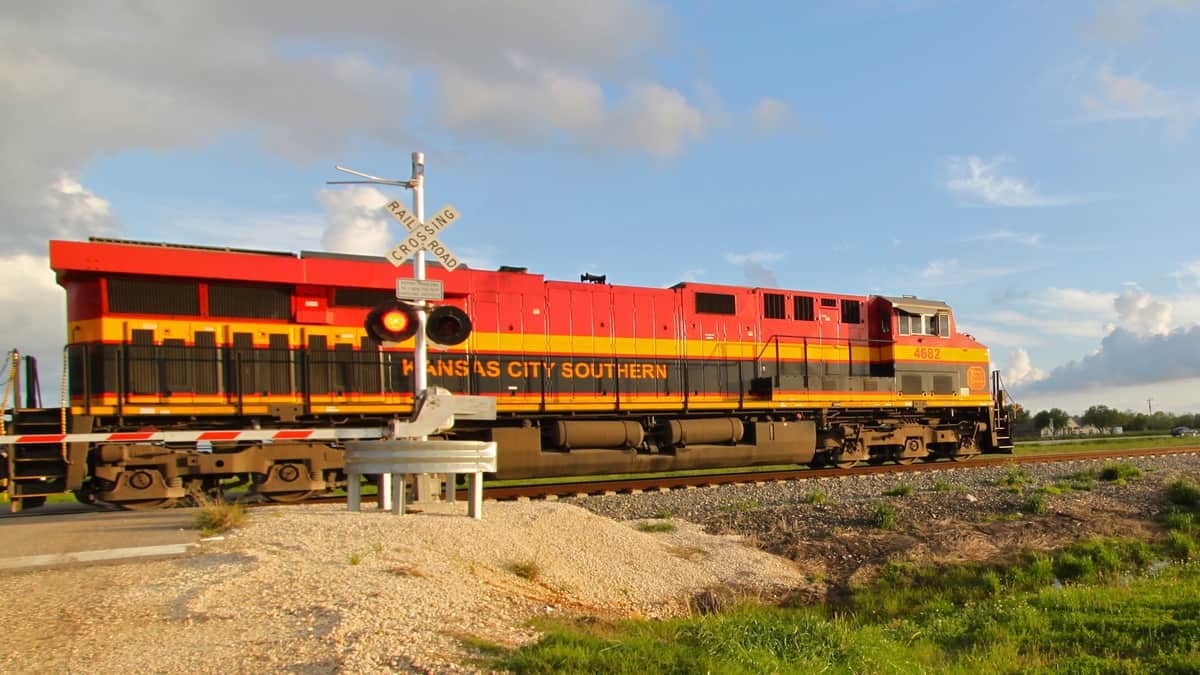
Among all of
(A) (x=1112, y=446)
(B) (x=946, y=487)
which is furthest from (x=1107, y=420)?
(B) (x=946, y=487)

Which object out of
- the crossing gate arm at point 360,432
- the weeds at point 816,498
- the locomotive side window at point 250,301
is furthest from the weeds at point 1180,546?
the locomotive side window at point 250,301

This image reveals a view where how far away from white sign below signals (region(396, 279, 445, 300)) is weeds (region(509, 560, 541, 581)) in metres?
3.37

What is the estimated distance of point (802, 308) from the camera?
61.3 feet

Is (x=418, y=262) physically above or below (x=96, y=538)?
above

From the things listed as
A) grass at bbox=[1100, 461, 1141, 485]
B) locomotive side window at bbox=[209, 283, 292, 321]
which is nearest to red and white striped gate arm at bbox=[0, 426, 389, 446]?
locomotive side window at bbox=[209, 283, 292, 321]

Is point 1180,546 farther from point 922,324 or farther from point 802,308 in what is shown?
point 922,324

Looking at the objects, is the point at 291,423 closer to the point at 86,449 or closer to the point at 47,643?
the point at 86,449

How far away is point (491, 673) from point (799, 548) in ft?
20.8

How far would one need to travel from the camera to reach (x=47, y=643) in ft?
15.6

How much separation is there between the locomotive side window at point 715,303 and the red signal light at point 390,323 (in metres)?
9.12

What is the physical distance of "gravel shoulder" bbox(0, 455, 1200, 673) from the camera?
4.72 metres

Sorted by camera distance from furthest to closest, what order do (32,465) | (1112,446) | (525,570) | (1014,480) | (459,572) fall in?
(1112,446) → (1014,480) → (32,465) → (525,570) → (459,572)

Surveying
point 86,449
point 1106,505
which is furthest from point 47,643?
point 1106,505

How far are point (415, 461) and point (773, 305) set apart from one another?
1170 cm
